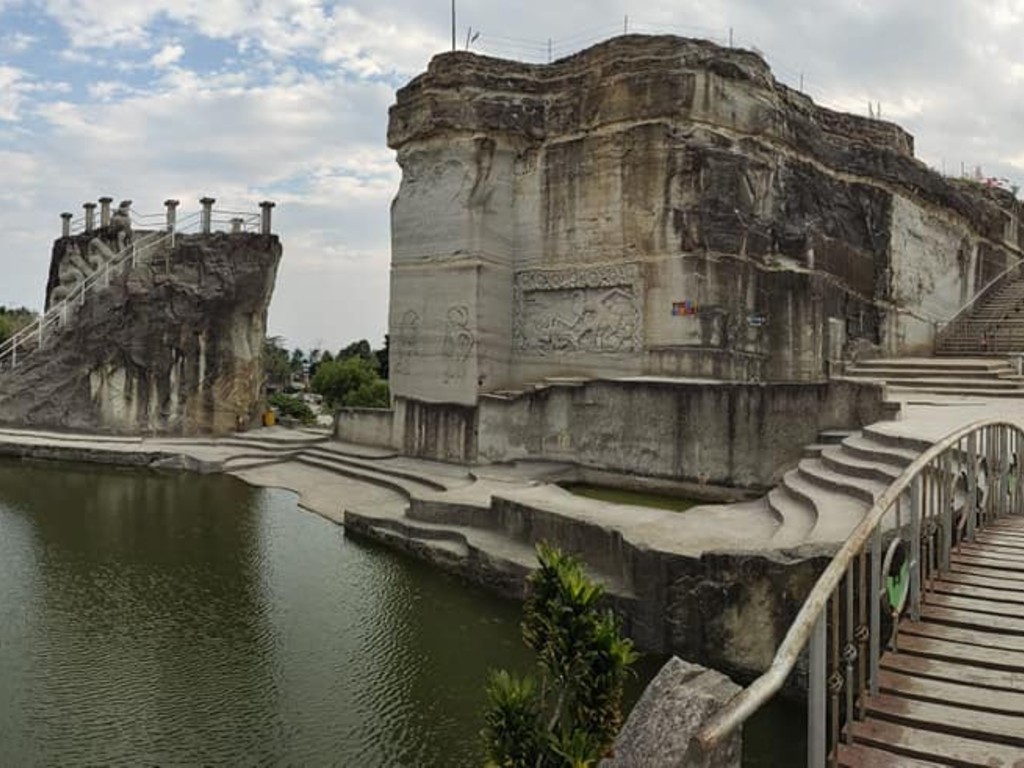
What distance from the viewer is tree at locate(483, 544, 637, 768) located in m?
3.97

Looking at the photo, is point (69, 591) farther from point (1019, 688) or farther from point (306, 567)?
point (1019, 688)

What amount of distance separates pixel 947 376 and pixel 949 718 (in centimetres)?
1454

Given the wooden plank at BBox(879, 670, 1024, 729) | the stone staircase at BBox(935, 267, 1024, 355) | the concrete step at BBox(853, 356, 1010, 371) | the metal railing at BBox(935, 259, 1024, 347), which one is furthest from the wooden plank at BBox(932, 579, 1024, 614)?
the metal railing at BBox(935, 259, 1024, 347)

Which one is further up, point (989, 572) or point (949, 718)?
point (989, 572)

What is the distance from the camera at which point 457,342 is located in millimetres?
17641

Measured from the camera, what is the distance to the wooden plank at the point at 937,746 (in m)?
2.99

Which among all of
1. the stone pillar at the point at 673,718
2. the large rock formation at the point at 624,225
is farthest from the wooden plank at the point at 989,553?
the large rock formation at the point at 624,225

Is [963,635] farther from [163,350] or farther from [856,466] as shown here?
[163,350]

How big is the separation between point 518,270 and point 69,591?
11604mm

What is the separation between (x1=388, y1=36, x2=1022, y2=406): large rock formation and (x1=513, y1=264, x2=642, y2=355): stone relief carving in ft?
0.11

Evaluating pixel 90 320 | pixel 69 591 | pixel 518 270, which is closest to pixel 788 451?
pixel 518 270

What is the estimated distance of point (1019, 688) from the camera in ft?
11.2

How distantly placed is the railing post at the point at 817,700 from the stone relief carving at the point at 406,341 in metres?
15.8

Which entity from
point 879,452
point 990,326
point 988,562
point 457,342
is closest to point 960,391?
point 879,452
